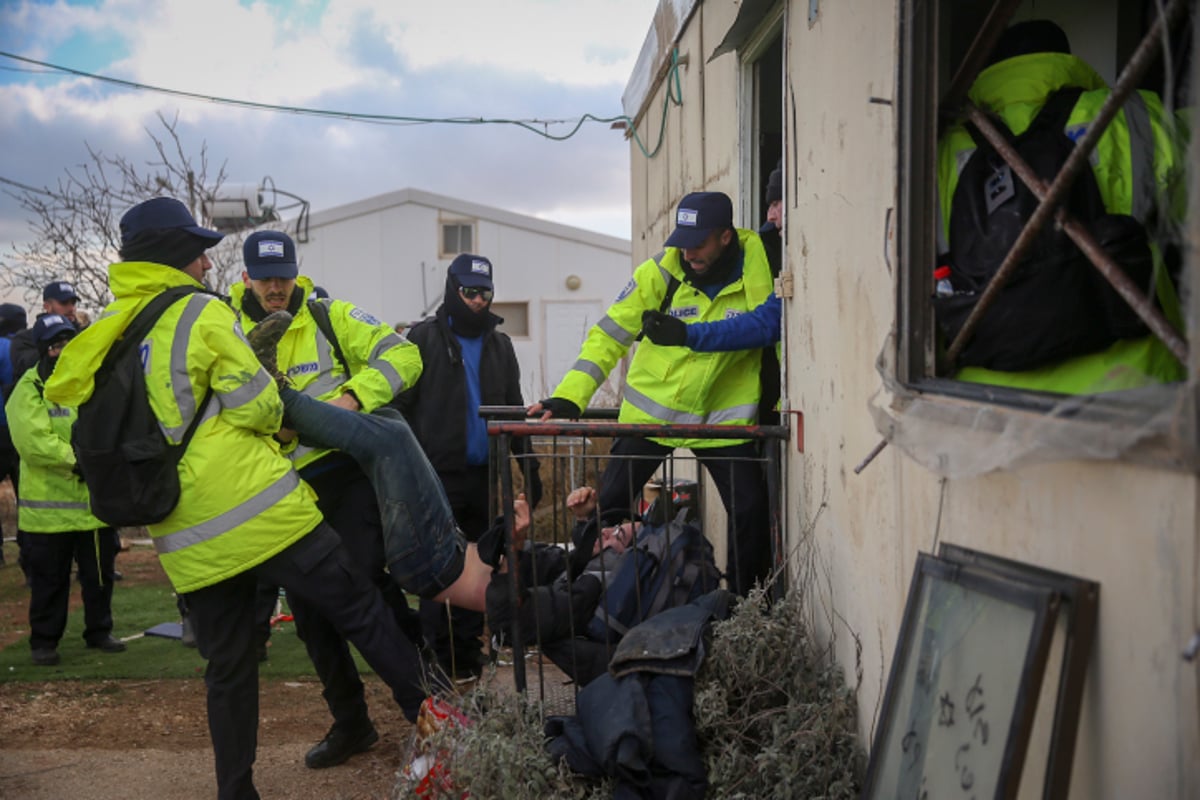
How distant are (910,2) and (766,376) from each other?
2.51 m

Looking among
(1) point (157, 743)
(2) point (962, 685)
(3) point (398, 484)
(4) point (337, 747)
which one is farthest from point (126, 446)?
(2) point (962, 685)

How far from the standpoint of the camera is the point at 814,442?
390cm

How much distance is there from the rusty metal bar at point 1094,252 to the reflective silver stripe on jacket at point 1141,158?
159 millimetres

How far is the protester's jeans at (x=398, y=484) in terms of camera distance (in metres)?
4.19

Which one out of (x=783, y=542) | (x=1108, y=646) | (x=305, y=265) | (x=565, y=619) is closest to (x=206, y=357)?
(x=565, y=619)

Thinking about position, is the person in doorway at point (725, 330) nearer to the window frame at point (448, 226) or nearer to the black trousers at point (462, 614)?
the black trousers at point (462, 614)

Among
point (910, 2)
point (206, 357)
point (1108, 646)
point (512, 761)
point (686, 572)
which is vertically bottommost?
point (512, 761)

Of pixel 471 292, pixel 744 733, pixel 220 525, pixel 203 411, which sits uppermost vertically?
pixel 471 292

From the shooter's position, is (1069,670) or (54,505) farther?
(54,505)

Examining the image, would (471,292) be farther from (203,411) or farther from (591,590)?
(203,411)

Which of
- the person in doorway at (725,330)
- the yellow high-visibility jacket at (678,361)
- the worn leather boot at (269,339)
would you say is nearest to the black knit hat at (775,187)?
the yellow high-visibility jacket at (678,361)

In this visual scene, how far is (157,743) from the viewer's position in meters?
4.88

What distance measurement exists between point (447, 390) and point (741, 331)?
68.8 inches

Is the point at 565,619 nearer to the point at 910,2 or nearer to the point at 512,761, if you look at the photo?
the point at 512,761
